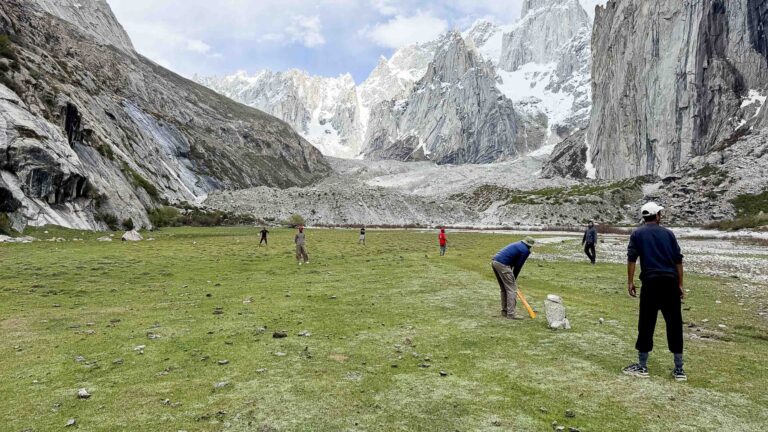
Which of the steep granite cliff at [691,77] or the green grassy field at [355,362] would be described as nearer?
the green grassy field at [355,362]

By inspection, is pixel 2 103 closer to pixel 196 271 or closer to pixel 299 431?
pixel 196 271

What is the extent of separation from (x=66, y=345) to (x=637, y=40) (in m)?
218

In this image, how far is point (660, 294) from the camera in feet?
35.4

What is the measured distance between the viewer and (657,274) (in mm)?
10750

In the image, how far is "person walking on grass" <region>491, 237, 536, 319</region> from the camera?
662 inches

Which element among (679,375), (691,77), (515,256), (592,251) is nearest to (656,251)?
(679,375)

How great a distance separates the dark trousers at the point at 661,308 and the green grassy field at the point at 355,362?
783 millimetres

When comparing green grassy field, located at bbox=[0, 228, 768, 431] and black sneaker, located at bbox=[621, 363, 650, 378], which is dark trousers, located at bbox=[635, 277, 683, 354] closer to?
black sneaker, located at bbox=[621, 363, 650, 378]

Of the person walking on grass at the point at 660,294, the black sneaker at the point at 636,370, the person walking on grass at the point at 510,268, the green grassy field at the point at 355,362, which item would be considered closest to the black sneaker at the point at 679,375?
the person walking on grass at the point at 660,294

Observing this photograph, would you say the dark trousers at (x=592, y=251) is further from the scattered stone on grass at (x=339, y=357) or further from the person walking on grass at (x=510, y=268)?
the scattered stone on grass at (x=339, y=357)

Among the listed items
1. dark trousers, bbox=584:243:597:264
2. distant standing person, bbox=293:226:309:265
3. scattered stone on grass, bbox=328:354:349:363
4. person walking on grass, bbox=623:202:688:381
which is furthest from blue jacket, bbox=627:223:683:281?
Result: dark trousers, bbox=584:243:597:264

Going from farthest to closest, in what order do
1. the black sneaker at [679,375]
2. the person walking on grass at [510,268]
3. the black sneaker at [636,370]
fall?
the person walking on grass at [510,268], the black sneaker at [636,370], the black sneaker at [679,375]

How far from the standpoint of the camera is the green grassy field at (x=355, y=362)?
27.8ft

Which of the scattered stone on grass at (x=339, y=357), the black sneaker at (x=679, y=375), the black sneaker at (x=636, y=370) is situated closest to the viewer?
the black sneaker at (x=679, y=375)
